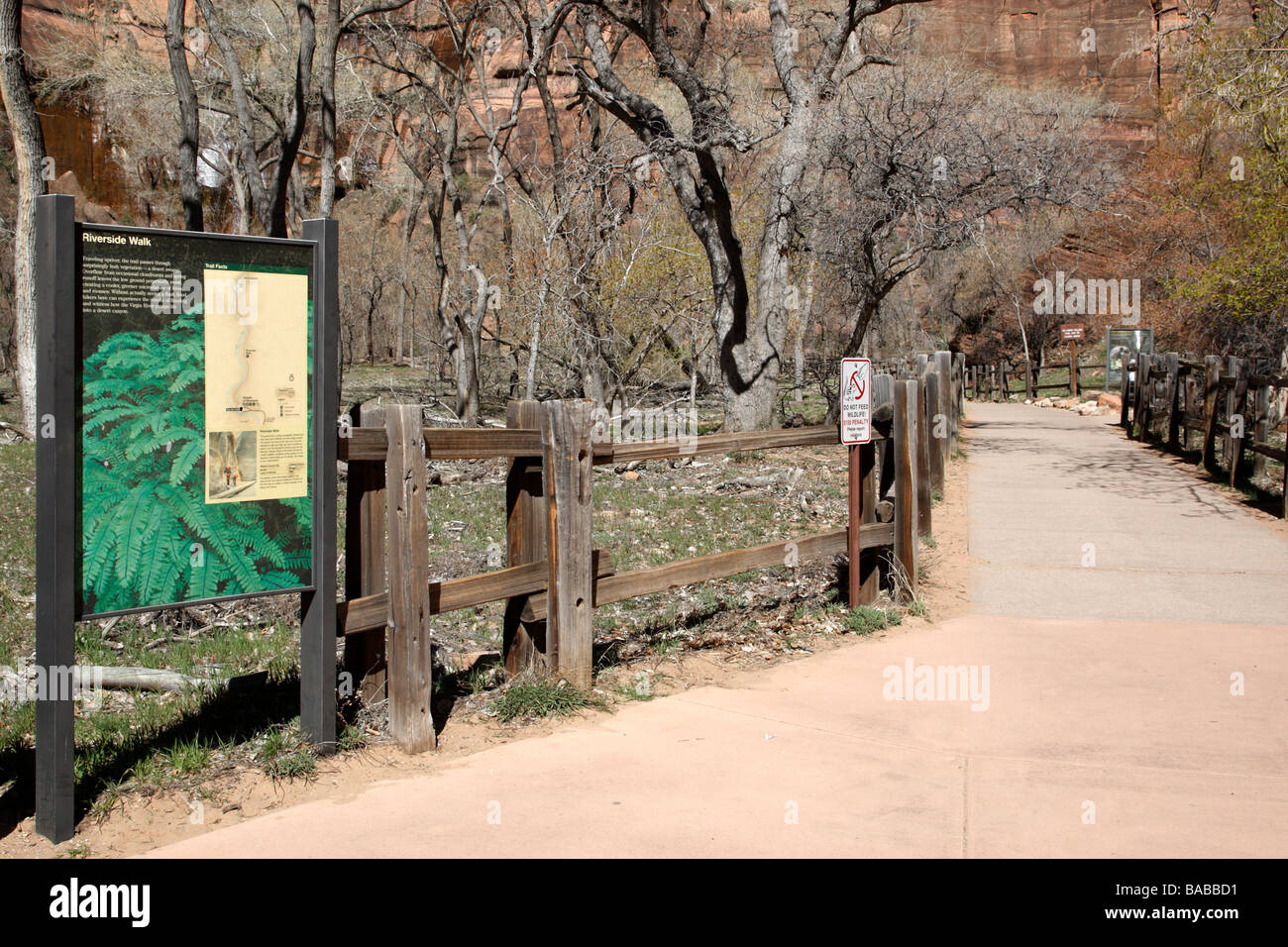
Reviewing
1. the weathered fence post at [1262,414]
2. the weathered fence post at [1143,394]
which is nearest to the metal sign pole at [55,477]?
the weathered fence post at [1262,414]

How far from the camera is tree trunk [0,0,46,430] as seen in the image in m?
15.9

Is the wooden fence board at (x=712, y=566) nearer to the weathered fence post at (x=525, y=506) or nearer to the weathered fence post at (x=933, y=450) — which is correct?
the weathered fence post at (x=525, y=506)

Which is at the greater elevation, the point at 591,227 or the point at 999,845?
the point at 591,227

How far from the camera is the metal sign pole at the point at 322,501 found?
4.43 meters

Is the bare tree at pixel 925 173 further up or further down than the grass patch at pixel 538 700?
further up

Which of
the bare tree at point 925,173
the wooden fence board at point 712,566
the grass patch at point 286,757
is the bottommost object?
the grass patch at point 286,757

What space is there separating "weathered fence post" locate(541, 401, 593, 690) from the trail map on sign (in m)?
1.30

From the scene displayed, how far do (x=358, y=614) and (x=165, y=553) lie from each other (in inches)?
34.9

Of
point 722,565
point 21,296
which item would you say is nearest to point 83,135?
point 21,296

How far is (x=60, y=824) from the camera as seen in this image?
12.6 feet

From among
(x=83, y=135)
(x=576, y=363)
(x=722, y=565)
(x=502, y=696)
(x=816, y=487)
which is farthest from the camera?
(x=83, y=135)

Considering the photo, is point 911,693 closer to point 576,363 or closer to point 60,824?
point 60,824

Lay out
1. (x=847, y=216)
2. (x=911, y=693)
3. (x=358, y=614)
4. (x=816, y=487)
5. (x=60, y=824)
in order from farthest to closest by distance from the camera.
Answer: (x=847, y=216) → (x=816, y=487) → (x=911, y=693) → (x=358, y=614) → (x=60, y=824)

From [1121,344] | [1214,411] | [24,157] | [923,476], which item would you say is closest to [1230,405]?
[1214,411]
